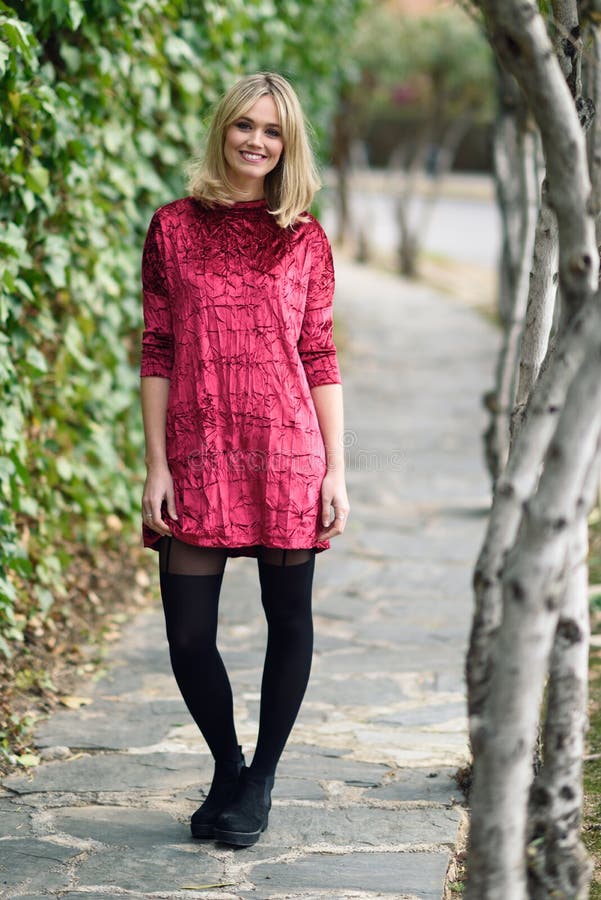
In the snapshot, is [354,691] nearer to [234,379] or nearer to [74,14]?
[234,379]

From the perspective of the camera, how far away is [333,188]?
2186 cm

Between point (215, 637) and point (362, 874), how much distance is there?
0.70 metres

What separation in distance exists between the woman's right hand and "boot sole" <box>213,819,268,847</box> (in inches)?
31.1

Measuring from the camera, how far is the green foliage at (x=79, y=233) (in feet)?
13.6

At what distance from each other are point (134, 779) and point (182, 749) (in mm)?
261

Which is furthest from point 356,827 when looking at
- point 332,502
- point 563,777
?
point 563,777

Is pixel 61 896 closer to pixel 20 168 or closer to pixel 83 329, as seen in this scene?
pixel 20 168

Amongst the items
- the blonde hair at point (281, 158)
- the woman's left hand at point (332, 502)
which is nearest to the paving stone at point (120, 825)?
the woman's left hand at point (332, 502)

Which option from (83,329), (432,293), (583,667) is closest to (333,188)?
(432,293)

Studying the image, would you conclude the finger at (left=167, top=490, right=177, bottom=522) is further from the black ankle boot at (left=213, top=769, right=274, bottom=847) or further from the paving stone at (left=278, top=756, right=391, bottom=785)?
the paving stone at (left=278, top=756, right=391, bottom=785)

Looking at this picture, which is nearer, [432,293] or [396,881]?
[396,881]

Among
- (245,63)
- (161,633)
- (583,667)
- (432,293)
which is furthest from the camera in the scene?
(432,293)

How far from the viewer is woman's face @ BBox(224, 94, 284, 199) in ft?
10.4

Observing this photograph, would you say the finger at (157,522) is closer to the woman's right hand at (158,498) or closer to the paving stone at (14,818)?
the woman's right hand at (158,498)
